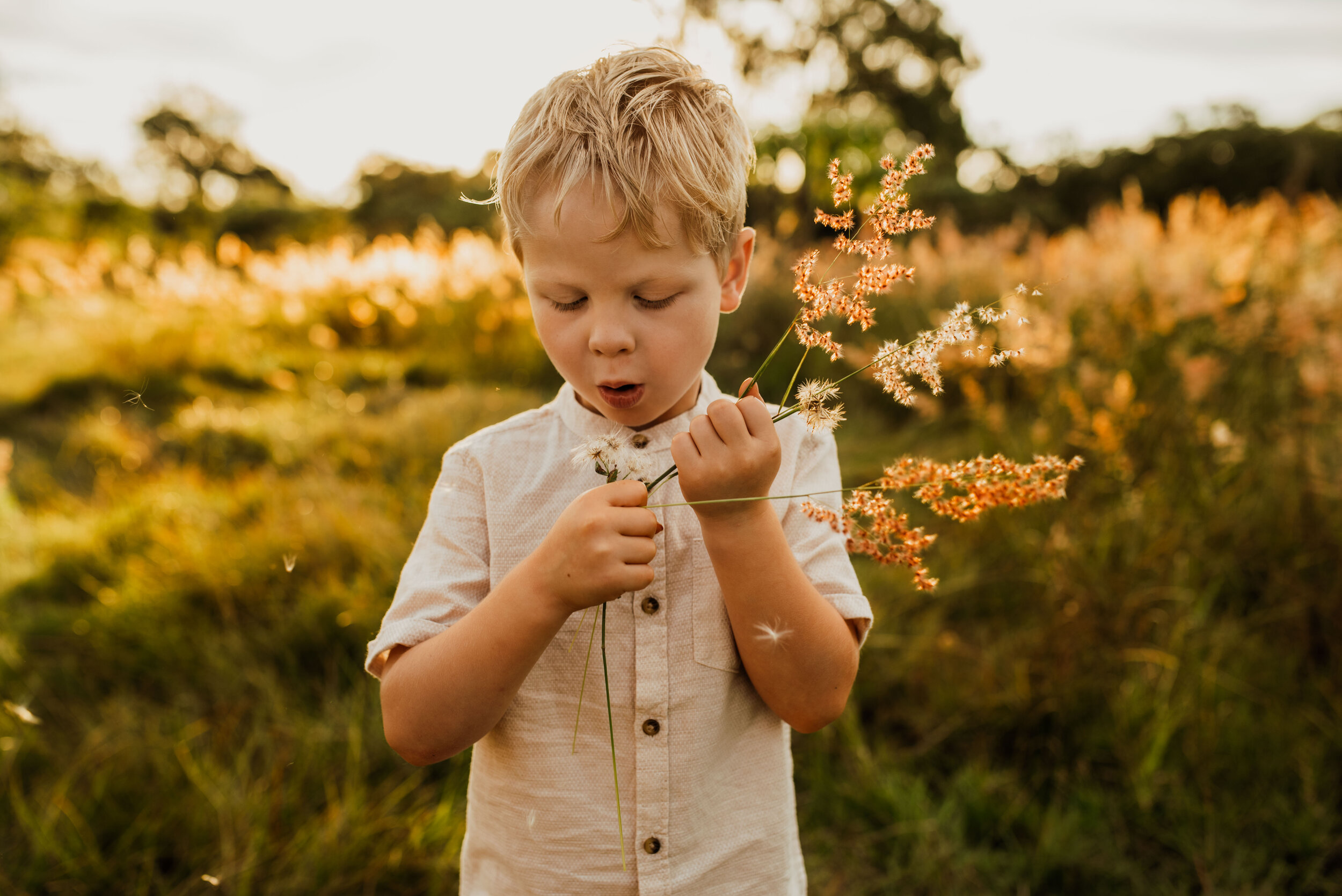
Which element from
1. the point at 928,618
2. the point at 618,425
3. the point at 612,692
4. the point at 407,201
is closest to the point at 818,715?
the point at 612,692

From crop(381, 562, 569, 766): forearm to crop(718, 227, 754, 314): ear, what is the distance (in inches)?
21.5

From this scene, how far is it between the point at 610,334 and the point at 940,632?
2.35 m

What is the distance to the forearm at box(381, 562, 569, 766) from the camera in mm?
1003

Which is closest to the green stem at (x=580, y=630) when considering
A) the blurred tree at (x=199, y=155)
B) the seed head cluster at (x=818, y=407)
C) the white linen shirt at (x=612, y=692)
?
the white linen shirt at (x=612, y=692)

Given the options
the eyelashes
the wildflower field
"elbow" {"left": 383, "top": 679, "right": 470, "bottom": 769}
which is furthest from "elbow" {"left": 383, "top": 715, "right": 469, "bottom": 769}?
the wildflower field

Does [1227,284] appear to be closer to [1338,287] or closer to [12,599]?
[1338,287]

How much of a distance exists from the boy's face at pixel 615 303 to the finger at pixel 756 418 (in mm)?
151

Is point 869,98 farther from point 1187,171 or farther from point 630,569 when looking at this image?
point 630,569

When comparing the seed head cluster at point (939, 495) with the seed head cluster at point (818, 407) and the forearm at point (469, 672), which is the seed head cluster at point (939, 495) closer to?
the seed head cluster at point (818, 407)

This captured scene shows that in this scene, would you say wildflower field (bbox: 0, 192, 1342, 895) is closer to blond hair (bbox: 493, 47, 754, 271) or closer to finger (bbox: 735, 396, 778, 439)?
finger (bbox: 735, 396, 778, 439)

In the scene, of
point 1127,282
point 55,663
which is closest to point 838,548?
point 55,663

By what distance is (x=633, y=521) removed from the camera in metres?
0.94

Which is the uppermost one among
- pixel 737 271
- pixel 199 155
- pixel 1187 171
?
pixel 199 155

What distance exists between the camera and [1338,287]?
13.3 ft
